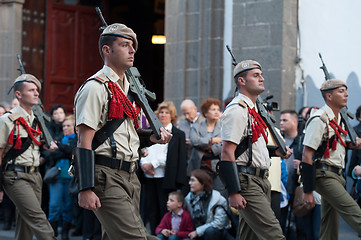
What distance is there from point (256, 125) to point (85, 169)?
1.86 meters

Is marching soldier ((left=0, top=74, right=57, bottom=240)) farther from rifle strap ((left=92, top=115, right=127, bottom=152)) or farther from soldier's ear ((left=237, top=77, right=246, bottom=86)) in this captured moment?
rifle strap ((left=92, top=115, right=127, bottom=152))

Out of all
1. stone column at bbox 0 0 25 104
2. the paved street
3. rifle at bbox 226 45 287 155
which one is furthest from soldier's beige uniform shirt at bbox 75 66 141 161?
stone column at bbox 0 0 25 104

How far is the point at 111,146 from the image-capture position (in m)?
5.22

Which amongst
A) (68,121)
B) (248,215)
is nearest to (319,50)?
(68,121)

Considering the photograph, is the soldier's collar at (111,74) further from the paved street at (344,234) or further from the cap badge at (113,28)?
the paved street at (344,234)

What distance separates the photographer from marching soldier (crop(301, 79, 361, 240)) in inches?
297

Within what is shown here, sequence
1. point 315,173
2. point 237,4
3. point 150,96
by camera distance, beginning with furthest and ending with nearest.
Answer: point 237,4 < point 315,173 < point 150,96

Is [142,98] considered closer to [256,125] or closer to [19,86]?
[256,125]

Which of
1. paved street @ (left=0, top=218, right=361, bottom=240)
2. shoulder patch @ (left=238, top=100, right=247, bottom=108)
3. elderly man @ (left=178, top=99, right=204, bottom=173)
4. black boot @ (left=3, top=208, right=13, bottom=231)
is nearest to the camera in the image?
shoulder patch @ (left=238, top=100, right=247, bottom=108)

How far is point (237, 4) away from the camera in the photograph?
11039 mm

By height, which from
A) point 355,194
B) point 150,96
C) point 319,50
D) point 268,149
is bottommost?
point 355,194

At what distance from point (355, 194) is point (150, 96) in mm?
4293

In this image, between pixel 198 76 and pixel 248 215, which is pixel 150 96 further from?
pixel 198 76

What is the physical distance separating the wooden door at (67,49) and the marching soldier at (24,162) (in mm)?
6552
